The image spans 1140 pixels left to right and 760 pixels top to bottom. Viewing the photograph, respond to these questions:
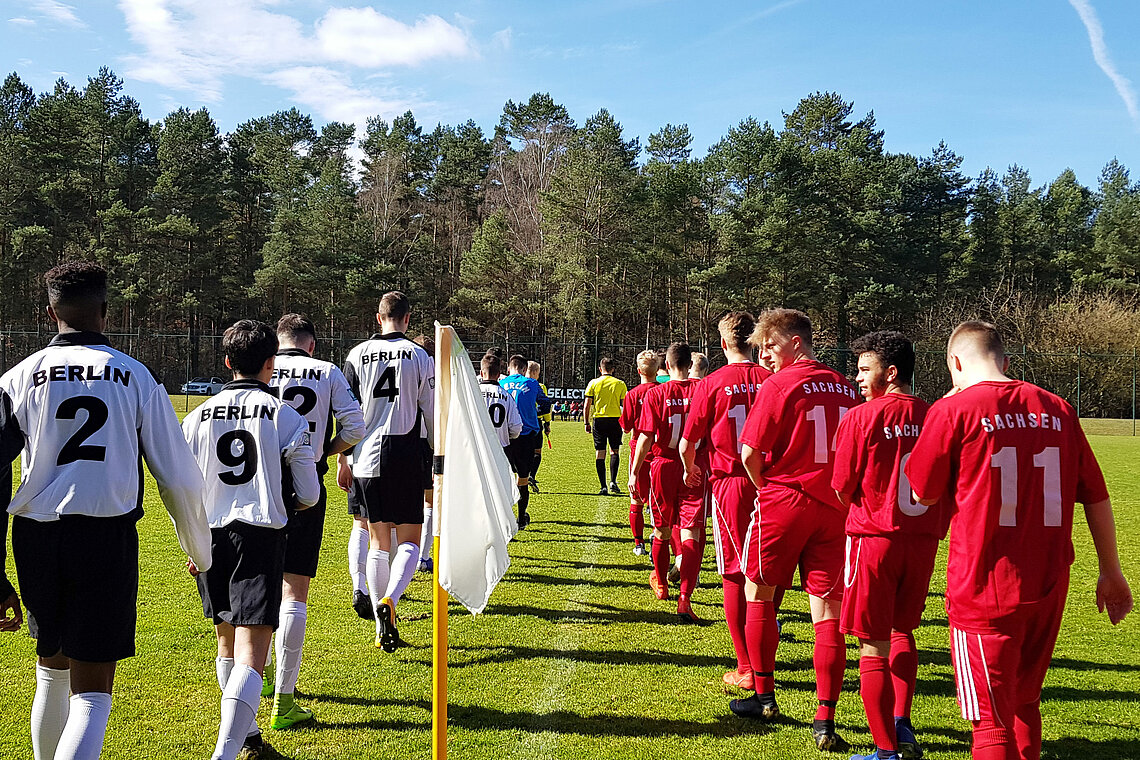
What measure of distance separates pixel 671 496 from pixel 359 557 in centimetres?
259

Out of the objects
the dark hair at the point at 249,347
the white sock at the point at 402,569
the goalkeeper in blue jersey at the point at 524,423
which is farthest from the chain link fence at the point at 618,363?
the dark hair at the point at 249,347

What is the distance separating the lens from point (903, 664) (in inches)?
168

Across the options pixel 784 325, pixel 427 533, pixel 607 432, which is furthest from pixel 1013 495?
pixel 607 432

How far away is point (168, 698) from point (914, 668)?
13.7 ft

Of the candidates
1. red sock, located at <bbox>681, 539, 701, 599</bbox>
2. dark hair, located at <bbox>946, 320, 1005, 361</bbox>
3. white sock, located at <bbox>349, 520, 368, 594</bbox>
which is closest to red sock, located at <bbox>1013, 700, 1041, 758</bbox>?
dark hair, located at <bbox>946, 320, 1005, 361</bbox>

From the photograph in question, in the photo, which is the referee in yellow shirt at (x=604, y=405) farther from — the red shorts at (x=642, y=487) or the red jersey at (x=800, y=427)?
the red jersey at (x=800, y=427)

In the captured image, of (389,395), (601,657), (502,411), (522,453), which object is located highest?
(389,395)

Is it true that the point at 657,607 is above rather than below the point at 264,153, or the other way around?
below

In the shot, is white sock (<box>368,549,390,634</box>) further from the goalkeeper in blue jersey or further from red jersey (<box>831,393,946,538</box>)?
the goalkeeper in blue jersey

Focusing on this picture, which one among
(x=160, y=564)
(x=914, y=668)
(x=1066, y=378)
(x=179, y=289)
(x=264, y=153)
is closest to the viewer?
(x=914, y=668)

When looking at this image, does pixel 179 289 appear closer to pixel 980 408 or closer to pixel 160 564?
pixel 160 564

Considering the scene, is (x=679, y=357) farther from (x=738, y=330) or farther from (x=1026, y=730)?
(x=1026, y=730)

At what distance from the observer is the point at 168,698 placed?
5.05 metres

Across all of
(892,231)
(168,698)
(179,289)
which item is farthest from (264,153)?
(168,698)
